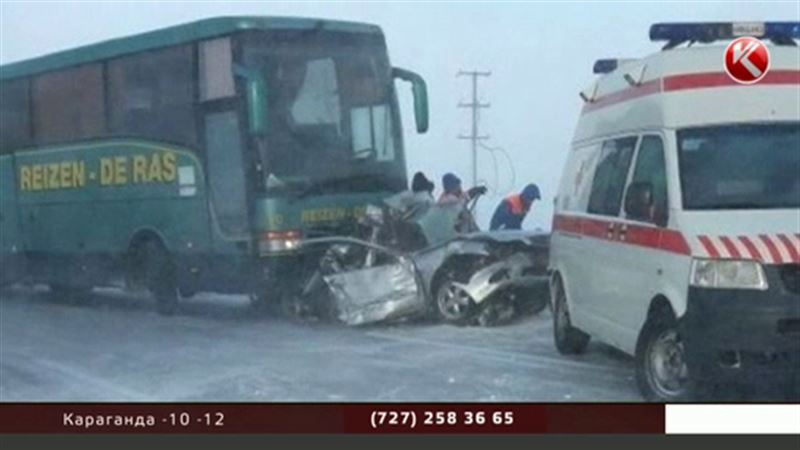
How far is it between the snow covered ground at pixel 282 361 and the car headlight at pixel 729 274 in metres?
0.49

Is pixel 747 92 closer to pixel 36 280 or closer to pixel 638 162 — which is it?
pixel 638 162

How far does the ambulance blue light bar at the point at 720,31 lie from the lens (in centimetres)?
425

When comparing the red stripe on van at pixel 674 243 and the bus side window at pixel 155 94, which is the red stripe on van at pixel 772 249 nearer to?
the red stripe on van at pixel 674 243

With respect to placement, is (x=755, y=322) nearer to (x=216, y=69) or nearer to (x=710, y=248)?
(x=710, y=248)

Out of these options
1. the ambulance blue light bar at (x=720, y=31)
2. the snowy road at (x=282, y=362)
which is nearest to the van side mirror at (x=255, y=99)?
the snowy road at (x=282, y=362)

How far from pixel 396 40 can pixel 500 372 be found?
1.10m

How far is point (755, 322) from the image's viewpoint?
13.5 ft

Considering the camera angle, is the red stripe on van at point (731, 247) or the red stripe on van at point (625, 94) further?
the red stripe on van at point (625, 94)

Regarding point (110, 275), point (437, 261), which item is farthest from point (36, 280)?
point (437, 261)

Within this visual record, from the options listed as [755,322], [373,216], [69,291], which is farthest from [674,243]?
[69,291]

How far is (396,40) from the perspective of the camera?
4598 mm

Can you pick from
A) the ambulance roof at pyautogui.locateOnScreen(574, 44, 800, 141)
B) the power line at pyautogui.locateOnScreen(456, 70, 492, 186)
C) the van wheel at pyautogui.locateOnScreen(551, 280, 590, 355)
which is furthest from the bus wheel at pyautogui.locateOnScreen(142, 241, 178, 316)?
the ambulance roof at pyautogui.locateOnScreen(574, 44, 800, 141)

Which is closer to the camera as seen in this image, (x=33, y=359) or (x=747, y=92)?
(x=747, y=92)

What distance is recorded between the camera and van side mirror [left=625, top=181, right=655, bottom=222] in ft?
14.2
